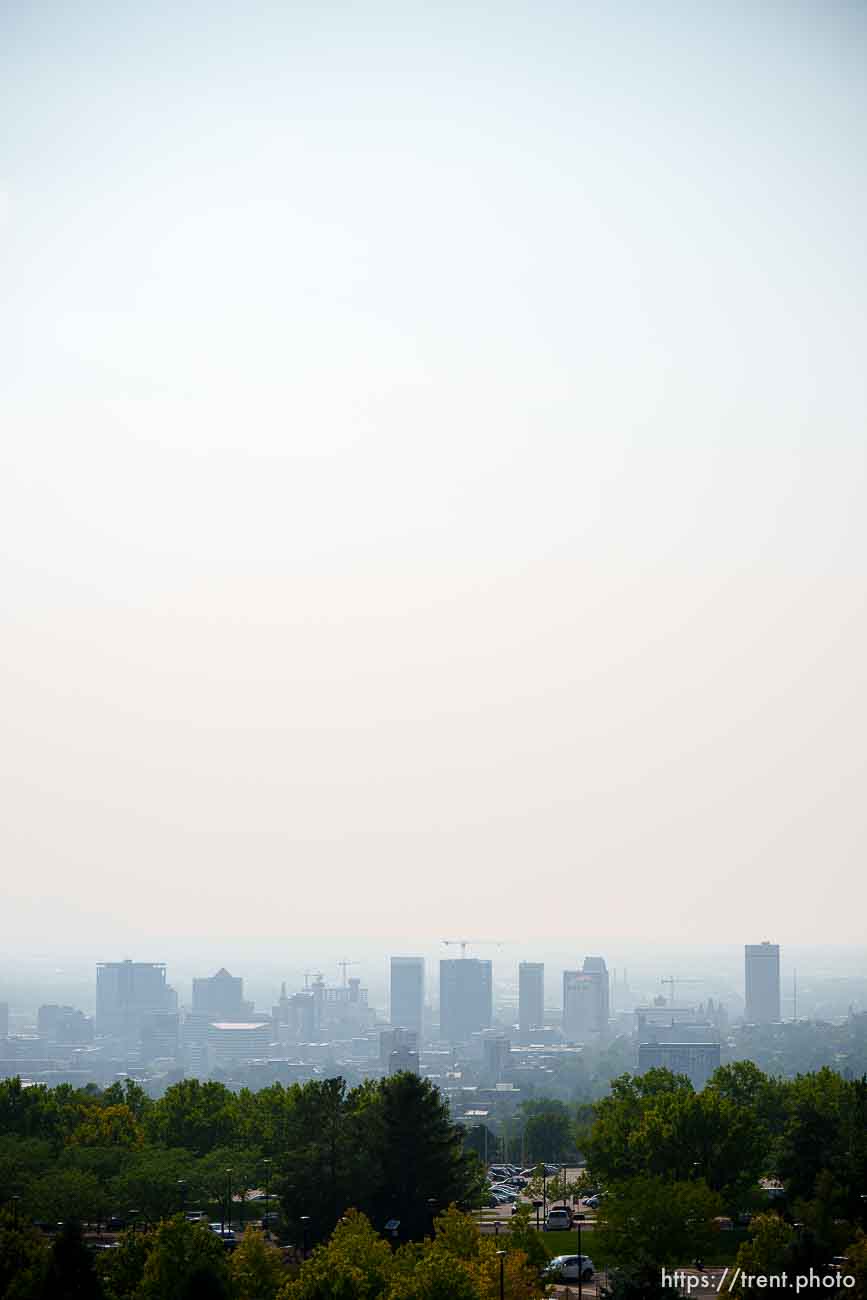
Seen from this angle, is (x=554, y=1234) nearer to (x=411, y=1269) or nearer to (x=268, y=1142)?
(x=268, y=1142)

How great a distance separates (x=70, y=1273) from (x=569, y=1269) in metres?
16.2

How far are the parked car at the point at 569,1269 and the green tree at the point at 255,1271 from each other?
26.1 feet

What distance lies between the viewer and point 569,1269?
4772 centimetres

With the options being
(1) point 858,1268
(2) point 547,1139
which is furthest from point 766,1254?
(2) point 547,1139

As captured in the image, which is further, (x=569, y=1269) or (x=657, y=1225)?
(x=569, y=1269)

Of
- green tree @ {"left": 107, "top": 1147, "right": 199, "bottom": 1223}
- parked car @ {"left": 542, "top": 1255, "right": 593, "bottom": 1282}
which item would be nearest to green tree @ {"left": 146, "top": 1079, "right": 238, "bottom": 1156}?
green tree @ {"left": 107, "top": 1147, "right": 199, "bottom": 1223}

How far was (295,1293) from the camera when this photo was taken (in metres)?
37.9

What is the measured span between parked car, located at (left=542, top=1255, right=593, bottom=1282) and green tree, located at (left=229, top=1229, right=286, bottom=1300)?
26.1ft

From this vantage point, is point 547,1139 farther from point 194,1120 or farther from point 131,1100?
point 194,1120

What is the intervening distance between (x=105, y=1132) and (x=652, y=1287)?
34266 mm

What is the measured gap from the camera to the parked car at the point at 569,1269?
46350mm

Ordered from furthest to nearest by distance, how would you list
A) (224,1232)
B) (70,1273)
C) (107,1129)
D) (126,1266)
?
1. (107,1129)
2. (224,1232)
3. (126,1266)
4. (70,1273)

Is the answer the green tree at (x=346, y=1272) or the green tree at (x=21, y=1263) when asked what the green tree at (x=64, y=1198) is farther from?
the green tree at (x=346, y=1272)

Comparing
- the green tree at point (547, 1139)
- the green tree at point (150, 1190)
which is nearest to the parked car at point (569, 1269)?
the green tree at point (150, 1190)
